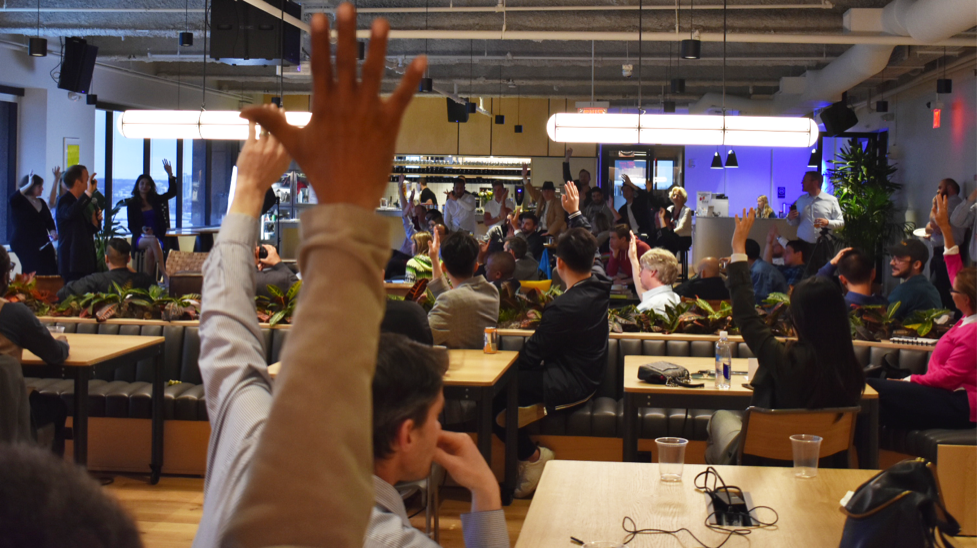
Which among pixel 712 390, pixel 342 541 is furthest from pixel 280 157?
pixel 712 390

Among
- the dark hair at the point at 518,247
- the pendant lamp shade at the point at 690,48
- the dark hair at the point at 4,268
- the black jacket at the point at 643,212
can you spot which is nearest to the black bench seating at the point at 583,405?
the dark hair at the point at 4,268

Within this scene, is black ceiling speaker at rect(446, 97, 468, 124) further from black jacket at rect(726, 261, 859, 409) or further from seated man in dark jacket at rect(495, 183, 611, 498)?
black jacket at rect(726, 261, 859, 409)

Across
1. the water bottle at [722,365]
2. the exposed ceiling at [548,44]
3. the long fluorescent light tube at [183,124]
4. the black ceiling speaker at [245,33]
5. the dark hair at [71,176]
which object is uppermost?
the exposed ceiling at [548,44]

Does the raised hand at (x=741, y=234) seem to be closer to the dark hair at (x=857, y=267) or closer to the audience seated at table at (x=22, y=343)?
the dark hair at (x=857, y=267)

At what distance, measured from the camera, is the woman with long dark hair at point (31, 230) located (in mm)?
10016

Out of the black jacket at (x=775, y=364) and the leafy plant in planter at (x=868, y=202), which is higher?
the leafy plant in planter at (x=868, y=202)

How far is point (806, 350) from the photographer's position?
10.9 ft

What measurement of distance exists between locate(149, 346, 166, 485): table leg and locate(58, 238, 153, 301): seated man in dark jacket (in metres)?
1.64

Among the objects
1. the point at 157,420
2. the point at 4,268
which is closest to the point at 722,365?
the point at 157,420

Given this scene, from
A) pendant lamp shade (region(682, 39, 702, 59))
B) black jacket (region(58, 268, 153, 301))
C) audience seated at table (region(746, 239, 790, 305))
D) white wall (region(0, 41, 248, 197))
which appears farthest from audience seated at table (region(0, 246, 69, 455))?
white wall (region(0, 41, 248, 197))

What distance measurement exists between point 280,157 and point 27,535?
0.72 m

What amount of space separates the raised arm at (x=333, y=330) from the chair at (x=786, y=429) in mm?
2813

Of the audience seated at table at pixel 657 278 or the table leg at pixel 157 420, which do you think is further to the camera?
the audience seated at table at pixel 657 278

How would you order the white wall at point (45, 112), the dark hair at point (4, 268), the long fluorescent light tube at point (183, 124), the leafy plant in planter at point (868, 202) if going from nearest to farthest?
the dark hair at point (4, 268) < the long fluorescent light tube at point (183, 124) < the white wall at point (45, 112) < the leafy plant in planter at point (868, 202)
